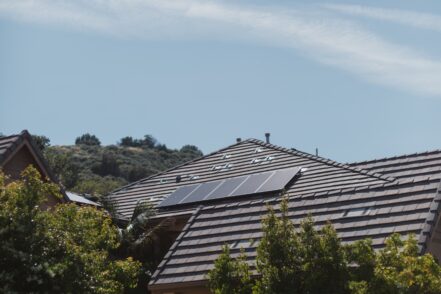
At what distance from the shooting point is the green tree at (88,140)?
81375 millimetres

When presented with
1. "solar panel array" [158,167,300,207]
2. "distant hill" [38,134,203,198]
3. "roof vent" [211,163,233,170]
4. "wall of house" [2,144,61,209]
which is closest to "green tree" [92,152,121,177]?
"distant hill" [38,134,203,198]

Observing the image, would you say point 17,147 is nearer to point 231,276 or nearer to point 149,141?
point 231,276

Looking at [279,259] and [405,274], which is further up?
[279,259]

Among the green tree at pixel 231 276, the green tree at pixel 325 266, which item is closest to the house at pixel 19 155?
the green tree at pixel 231 276

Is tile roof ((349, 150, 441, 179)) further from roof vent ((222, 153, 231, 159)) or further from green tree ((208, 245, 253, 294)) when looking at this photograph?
green tree ((208, 245, 253, 294))

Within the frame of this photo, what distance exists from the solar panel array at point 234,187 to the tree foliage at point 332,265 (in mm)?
9526

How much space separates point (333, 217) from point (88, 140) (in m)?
66.3

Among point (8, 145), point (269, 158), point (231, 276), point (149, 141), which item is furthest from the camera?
point (149, 141)

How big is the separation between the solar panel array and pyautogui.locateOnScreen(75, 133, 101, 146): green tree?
56071 millimetres

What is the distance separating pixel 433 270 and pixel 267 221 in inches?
110

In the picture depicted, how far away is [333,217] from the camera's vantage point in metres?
18.5

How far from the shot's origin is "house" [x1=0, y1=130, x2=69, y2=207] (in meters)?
18.6

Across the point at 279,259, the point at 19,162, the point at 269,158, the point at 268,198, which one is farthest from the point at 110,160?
the point at 279,259

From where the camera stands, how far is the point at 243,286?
13.9 metres
